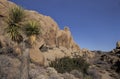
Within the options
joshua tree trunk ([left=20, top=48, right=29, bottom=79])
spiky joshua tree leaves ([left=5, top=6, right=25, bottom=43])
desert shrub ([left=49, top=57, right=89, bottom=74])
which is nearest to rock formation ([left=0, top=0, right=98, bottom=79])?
joshua tree trunk ([left=20, top=48, right=29, bottom=79])

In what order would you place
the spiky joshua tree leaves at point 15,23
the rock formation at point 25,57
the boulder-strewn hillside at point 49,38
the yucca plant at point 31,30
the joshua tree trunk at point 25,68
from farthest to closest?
the boulder-strewn hillside at point 49,38
the yucca plant at point 31,30
the spiky joshua tree leaves at point 15,23
the rock formation at point 25,57
the joshua tree trunk at point 25,68

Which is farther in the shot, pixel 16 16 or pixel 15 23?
pixel 16 16

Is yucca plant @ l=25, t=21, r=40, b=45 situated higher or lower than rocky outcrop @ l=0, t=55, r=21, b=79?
higher

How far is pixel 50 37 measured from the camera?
53531 millimetres

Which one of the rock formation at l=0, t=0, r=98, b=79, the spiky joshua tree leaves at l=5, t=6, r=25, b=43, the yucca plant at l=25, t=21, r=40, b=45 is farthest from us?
the yucca plant at l=25, t=21, r=40, b=45

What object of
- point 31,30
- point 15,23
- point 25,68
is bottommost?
point 25,68

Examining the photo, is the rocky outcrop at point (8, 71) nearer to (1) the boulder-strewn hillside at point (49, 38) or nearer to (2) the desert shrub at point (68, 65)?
(2) the desert shrub at point (68, 65)

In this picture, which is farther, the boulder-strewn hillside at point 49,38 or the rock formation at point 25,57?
the boulder-strewn hillside at point 49,38

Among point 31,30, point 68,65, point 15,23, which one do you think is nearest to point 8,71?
point 15,23

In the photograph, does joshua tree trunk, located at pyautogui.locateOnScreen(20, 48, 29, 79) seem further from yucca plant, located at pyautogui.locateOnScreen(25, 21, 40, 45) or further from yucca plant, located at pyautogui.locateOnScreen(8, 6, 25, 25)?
yucca plant, located at pyautogui.locateOnScreen(25, 21, 40, 45)

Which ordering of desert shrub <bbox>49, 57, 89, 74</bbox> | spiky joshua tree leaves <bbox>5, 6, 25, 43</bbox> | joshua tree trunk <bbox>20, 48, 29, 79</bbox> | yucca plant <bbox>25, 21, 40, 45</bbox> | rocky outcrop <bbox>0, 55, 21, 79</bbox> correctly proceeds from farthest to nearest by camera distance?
1. desert shrub <bbox>49, 57, 89, 74</bbox>
2. yucca plant <bbox>25, 21, 40, 45</bbox>
3. spiky joshua tree leaves <bbox>5, 6, 25, 43</bbox>
4. rocky outcrop <bbox>0, 55, 21, 79</bbox>
5. joshua tree trunk <bbox>20, 48, 29, 79</bbox>

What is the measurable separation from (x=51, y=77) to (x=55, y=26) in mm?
38579

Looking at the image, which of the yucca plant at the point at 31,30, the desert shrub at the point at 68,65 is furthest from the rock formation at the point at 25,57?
the desert shrub at the point at 68,65

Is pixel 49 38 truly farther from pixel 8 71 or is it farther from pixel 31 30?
pixel 8 71
